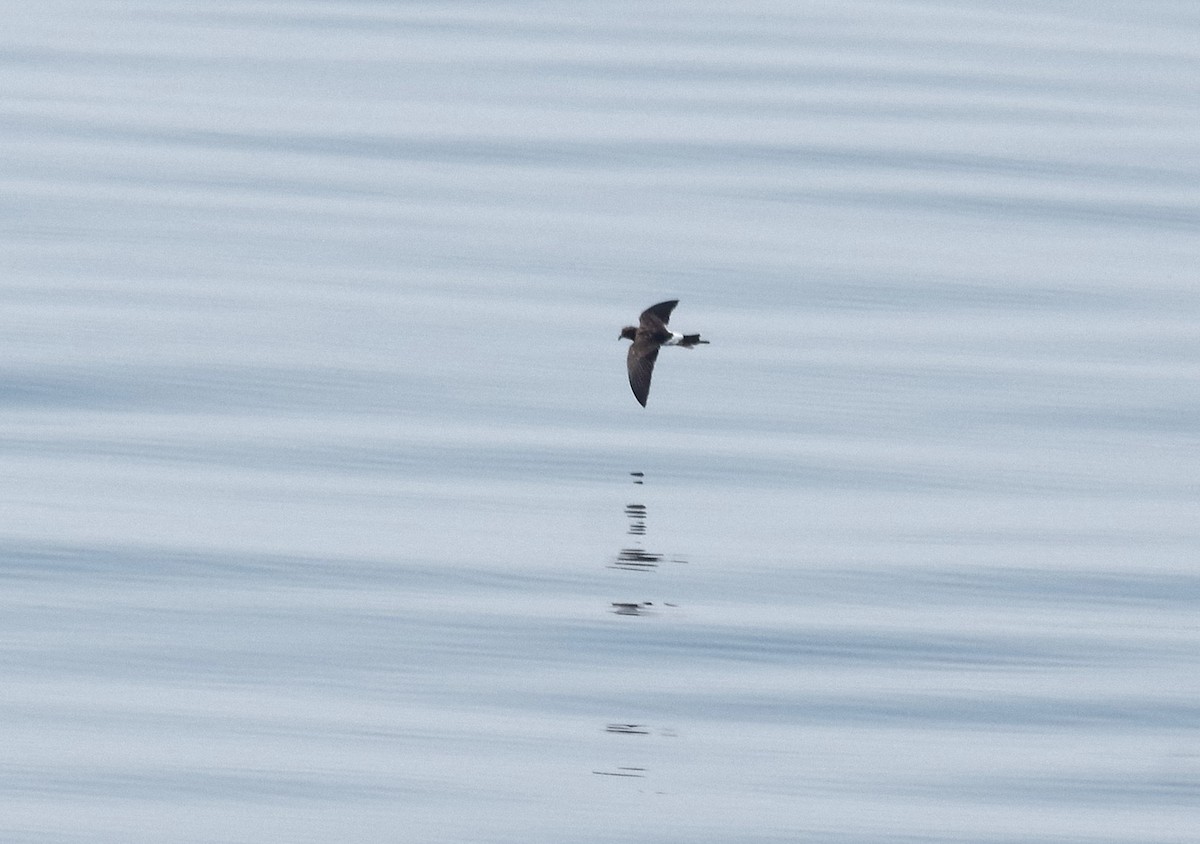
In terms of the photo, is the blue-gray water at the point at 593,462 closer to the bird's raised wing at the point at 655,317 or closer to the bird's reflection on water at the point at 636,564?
the bird's reflection on water at the point at 636,564

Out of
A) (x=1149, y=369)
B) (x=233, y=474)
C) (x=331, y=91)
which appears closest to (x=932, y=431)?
(x=1149, y=369)

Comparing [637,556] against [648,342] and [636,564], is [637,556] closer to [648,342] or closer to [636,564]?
[636,564]

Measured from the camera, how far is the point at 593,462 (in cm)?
1260

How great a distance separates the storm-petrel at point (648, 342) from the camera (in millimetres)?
13047

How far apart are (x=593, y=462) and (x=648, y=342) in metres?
1.01

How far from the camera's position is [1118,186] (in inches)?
771

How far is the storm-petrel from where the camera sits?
1305 cm

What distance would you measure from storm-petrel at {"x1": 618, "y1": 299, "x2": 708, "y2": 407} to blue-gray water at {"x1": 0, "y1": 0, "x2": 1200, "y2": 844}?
0.28 metres

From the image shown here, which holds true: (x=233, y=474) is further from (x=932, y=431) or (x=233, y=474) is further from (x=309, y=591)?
(x=932, y=431)

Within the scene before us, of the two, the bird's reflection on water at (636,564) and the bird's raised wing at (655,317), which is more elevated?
the bird's raised wing at (655,317)

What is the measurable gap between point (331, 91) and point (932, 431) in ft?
37.5

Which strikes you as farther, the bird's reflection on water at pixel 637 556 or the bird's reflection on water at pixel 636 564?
the bird's reflection on water at pixel 637 556

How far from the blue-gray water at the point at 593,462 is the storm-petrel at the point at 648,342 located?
280mm

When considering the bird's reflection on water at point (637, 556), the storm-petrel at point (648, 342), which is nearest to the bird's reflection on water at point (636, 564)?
the bird's reflection on water at point (637, 556)
